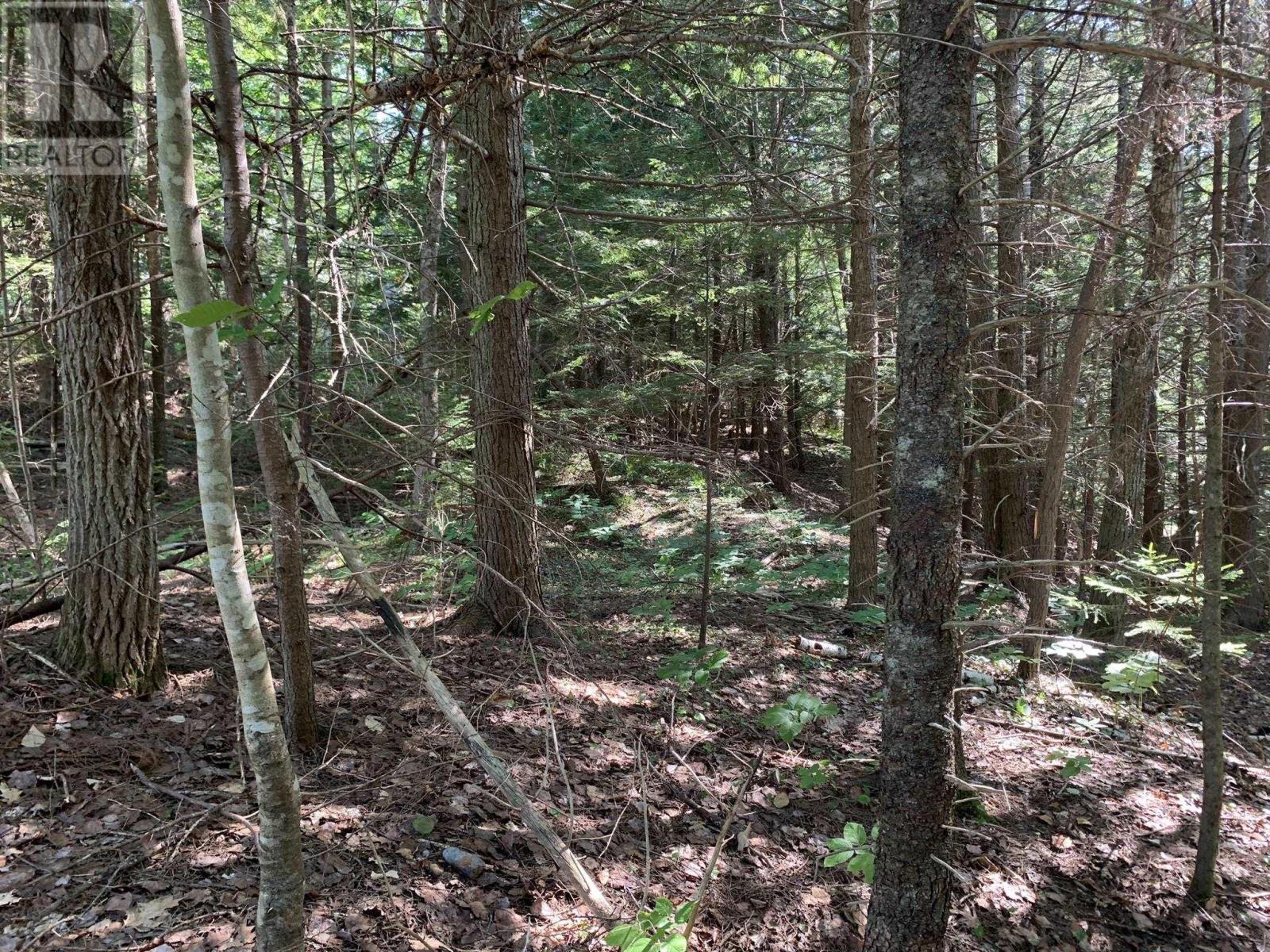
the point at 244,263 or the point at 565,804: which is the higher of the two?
the point at 244,263

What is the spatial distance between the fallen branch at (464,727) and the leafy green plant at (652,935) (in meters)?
0.34

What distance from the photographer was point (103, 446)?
3.97 meters

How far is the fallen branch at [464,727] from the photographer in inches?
109

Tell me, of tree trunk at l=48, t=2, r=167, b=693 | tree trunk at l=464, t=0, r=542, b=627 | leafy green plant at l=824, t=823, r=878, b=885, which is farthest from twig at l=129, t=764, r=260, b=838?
leafy green plant at l=824, t=823, r=878, b=885

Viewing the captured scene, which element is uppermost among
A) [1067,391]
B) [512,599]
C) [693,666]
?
[1067,391]

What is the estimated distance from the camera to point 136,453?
409 centimetres

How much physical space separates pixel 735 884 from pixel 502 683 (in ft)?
7.06

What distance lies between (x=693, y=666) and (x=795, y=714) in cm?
101

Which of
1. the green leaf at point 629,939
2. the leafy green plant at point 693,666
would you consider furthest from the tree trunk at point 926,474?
the leafy green plant at point 693,666

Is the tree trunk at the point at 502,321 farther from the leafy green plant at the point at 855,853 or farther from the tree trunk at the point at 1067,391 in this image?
the tree trunk at the point at 1067,391

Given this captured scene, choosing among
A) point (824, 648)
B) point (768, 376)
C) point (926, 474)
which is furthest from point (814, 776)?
point (768, 376)

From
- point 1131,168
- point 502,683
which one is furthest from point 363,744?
point 1131,168

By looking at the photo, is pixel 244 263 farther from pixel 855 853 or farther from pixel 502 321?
pixel 855 853

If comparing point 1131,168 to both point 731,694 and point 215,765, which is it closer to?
point 731,694
